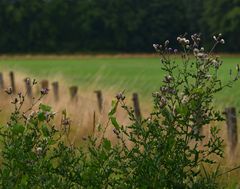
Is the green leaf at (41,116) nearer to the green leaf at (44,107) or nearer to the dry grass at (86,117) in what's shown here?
the green leaf at (44,107)

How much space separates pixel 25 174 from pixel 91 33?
87.4 m

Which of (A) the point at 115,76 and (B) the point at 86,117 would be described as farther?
(A) the point at 115,76

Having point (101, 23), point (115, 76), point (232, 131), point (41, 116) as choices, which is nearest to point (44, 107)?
point (41, 116)

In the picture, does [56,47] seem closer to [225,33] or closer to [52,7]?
[52,7]

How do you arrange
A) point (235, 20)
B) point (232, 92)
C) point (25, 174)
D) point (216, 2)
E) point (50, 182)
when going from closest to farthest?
1. point (50, 182)
2. point (25, 174)
3. point (232, 92)
4. point (235, 20)
5. point (216, 2)

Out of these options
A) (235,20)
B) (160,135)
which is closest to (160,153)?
(160,135)

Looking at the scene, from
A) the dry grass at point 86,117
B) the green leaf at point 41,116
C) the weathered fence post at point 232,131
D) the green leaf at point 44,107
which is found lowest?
the dry grass at point 86,117

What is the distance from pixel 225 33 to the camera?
84.7m

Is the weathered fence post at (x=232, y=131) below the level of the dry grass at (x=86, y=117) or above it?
above

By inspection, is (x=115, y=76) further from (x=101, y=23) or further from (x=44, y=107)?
(x=101, y=23)

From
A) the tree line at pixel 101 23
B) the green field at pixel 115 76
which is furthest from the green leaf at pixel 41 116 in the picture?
the tree line at pixel 101 23

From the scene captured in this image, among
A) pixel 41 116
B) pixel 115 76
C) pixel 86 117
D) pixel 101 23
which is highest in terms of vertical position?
pixel 41 116

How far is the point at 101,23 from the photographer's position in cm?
9212

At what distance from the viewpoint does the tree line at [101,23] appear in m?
87.3
